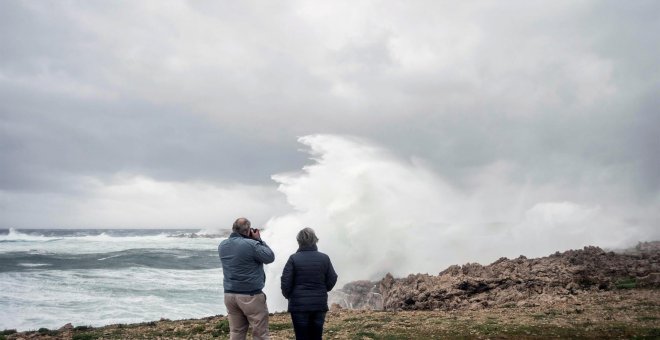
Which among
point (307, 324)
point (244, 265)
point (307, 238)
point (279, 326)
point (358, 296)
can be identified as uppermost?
point (307, 238)

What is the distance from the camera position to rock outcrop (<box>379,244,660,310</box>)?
636 inches

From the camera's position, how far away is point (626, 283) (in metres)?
16.8

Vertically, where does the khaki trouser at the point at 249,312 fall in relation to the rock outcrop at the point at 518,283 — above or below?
above

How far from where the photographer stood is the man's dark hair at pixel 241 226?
6789 mm

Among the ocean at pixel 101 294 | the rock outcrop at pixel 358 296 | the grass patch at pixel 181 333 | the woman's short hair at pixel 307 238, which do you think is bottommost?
the ocean at pixel 101 294

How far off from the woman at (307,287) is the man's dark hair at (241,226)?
2.92 feet

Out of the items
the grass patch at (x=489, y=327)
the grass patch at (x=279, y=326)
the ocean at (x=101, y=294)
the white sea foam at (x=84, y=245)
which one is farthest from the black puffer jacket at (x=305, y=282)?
the white sea foam at (x=84, y=245)

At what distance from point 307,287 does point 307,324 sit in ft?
1.66

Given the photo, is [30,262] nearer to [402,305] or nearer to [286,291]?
[402,305]

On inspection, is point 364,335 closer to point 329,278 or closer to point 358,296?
point 329,278

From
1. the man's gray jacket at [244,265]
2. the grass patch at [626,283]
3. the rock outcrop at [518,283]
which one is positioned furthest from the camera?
the grass patch at [626,283]

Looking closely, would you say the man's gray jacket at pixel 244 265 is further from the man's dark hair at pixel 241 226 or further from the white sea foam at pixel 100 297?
the white sea foam at pixel 100 297

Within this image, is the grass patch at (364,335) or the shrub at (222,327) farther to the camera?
the shrub at (222,327)

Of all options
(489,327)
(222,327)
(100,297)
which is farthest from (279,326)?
(100,297)
